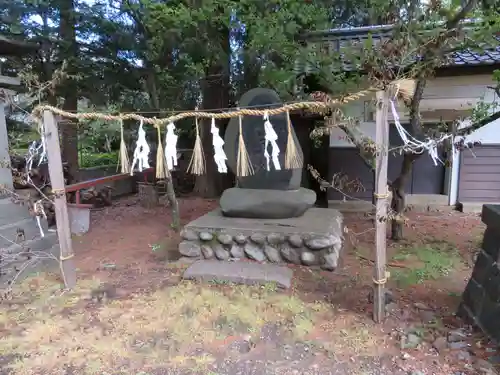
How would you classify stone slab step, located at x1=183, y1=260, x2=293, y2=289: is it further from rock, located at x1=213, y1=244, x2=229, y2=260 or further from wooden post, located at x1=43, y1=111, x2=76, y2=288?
wooden post, located at x1=43, y1=111, x2=76, y2=288

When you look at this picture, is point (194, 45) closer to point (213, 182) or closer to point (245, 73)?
point (245, 73)

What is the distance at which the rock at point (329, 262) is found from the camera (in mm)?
4531

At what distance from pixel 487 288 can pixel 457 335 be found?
1.50ft

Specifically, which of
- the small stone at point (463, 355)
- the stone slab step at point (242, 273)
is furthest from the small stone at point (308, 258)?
the small stone at point (463, 355)

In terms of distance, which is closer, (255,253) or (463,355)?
(463,355)

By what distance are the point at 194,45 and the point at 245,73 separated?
185 cm

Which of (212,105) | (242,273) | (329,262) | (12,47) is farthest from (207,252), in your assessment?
(212,105)

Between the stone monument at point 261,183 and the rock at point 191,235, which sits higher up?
the stone monument at point 261,183

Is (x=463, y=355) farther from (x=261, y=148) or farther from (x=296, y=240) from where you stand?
(x=261, y=148)

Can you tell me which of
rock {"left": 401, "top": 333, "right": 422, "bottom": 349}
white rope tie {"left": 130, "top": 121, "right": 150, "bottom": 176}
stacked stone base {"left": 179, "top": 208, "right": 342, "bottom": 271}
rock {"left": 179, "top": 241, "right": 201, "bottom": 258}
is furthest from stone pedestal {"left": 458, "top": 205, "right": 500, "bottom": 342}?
white rope tie {"left": 130, "top": 121, "right": 150, "bottom": 176}

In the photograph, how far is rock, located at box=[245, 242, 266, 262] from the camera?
15.5 feet

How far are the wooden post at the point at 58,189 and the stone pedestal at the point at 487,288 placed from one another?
4.05 meters

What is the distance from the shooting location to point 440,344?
9.22ft

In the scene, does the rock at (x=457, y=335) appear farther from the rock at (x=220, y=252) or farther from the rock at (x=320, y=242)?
the rock at (x=220, y=252)
